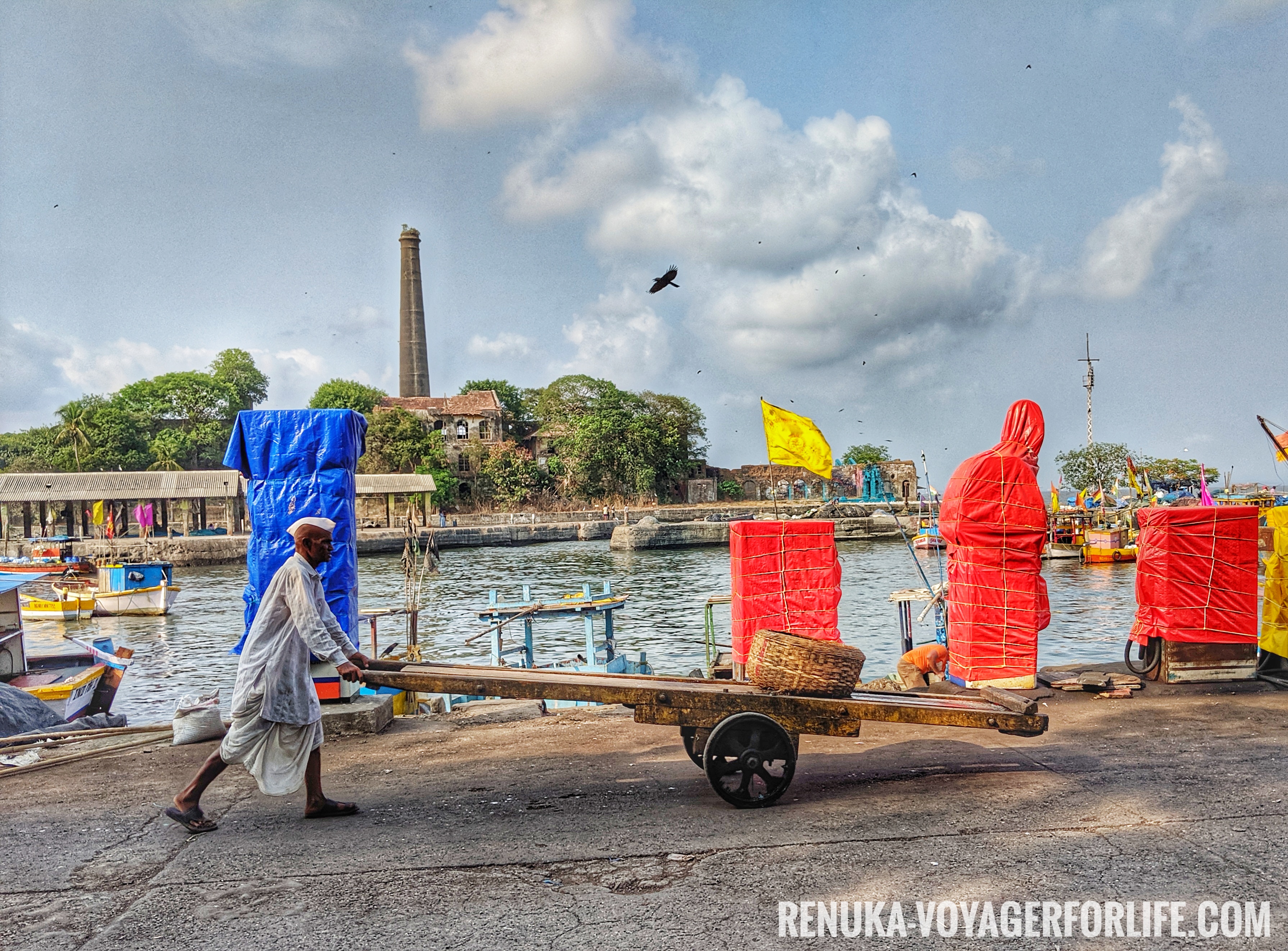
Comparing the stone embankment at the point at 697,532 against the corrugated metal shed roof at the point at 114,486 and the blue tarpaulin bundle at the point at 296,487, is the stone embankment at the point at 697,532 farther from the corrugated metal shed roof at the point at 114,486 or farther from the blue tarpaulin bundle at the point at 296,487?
the blue tarpaulin bundle at the point at 296,487

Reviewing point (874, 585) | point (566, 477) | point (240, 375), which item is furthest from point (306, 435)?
point (240, 375)

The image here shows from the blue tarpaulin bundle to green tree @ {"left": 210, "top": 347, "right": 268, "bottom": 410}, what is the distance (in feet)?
247

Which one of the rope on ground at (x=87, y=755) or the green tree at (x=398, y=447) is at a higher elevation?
the green tree at (x=398, y=447)

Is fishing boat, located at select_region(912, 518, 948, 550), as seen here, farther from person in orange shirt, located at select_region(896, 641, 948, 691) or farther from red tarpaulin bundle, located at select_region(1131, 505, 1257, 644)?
red tarpaulin bundle, located at select_region(1131, 505, 1257, 644)

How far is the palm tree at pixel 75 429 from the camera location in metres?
62.4

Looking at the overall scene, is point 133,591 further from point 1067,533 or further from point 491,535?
point 1067,533

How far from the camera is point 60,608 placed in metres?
28.4

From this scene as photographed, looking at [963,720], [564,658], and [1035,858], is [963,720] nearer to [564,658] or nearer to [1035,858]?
[1035,858]

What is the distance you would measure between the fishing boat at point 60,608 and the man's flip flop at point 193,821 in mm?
28519

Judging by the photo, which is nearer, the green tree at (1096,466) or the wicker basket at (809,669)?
the wicker basket at (809,669)

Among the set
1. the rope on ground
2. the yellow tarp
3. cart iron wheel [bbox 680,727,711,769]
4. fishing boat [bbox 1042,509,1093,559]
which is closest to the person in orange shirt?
the yellow tarp

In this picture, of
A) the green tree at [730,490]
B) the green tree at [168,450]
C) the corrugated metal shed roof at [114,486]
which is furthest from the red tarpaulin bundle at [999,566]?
the green tree at [168,450]

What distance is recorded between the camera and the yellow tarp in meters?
8.19

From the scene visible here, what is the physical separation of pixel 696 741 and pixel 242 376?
82.2 m
